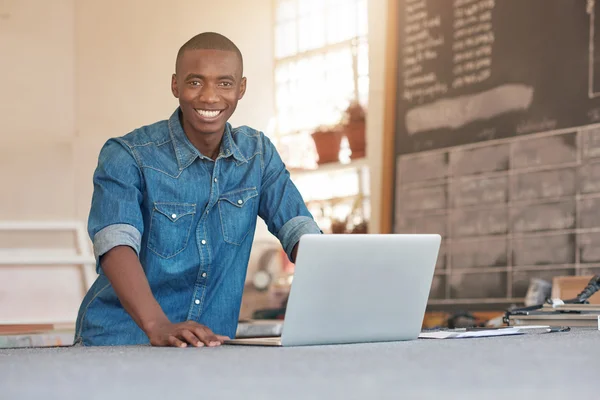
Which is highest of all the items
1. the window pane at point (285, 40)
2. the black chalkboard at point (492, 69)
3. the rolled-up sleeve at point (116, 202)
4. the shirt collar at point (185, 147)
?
the window pane at point (285, 40)

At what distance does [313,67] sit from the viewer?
20.7ft

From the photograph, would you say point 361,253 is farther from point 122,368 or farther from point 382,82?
point 382,82

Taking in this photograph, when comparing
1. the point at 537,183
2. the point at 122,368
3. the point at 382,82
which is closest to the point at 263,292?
the point at 382,82

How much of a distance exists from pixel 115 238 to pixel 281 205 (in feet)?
1.45

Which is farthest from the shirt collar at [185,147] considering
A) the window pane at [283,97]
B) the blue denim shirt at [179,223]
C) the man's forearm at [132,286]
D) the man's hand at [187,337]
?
the window pane at [283,97]

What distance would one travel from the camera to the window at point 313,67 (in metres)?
5.86

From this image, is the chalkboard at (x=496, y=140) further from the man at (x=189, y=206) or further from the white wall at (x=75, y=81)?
the man at (x=189, y=206)

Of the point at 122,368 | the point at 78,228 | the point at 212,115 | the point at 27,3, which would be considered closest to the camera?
the point at 122,368

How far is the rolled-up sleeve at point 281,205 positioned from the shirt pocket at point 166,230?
23cm

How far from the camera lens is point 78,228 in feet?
10.5

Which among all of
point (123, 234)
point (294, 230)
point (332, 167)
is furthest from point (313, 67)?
point (123, 234)

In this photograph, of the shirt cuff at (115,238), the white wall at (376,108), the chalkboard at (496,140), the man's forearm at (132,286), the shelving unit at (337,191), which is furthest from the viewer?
the shelving unit at (337,191)

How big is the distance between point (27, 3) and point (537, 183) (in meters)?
4.42

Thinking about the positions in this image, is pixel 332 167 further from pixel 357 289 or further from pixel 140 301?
pixel 357 289
